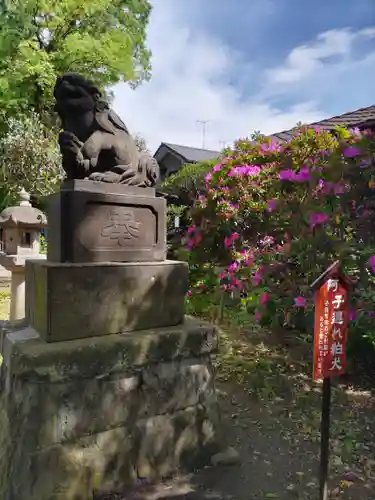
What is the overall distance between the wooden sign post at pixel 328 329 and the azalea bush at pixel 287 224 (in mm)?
1340

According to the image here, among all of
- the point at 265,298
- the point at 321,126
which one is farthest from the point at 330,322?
the point at 321,126

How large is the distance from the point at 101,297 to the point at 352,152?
2502mm

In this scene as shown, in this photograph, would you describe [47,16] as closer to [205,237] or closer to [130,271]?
[205,237]

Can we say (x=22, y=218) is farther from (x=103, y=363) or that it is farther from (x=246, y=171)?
(x=103, y=363)

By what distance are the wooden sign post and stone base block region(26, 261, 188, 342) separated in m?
1.05

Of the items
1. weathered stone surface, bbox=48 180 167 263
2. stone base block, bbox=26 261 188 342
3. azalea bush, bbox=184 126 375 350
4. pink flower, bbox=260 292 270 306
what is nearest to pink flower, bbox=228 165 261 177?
azalea bush, bbox=184 126 375 350

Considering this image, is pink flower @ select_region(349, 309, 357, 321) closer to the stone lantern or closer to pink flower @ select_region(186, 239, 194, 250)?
pink flower @ select_region(186, 239, 194, 250)

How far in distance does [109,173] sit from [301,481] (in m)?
2.26

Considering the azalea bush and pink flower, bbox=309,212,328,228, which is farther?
pink flower, bbox=309,212,328,228

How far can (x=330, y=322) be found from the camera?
1766 millimetres

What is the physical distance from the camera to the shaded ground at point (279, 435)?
2139 millimetres

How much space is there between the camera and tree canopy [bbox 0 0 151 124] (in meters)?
10.9

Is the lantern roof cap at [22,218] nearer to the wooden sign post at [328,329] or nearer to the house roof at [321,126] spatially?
the house roof at [321,126]

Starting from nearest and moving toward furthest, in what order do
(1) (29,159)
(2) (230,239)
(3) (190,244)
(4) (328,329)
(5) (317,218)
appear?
(4) (328,329) → (5) (317,218) → (2) (230,239) → (3) (190,244) → (1) (29,159)
